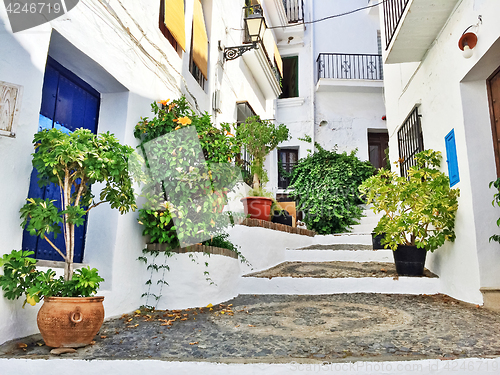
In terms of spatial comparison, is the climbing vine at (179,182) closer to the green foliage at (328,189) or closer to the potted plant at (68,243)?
the potted plant at (68,243)

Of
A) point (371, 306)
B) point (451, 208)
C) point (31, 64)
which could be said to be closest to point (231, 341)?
point (371, 306)

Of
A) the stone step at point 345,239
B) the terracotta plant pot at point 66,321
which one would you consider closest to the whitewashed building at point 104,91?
the terracotta plant pot at point 66,321

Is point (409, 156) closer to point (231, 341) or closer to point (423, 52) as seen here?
point (423, 52)

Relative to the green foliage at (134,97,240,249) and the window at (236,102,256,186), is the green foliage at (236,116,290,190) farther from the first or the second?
the green foliage at (134,97,240,249)

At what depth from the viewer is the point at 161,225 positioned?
12.7ft

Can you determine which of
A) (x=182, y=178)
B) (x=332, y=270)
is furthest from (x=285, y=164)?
(x=182, y=178)

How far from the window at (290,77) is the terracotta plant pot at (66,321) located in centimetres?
1108

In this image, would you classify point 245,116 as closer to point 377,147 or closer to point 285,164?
point 285,164

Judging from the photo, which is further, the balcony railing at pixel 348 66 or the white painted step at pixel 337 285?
the balcony railing at pixel 348 66

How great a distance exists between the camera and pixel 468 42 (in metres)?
3.69

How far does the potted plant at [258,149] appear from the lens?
22.9ft

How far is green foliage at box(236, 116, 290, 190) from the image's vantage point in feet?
23.5

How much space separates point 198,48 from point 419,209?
408cm

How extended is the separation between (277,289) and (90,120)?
2.95m
